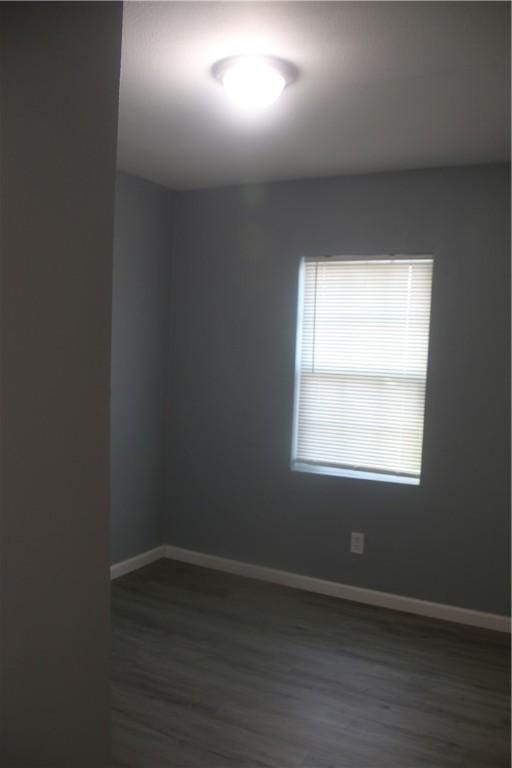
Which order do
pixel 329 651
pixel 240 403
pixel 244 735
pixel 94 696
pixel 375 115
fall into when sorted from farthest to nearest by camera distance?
pixel 240 403
pixel 329 651
pixel 375 115
pixel 244 735
pixel 94 696

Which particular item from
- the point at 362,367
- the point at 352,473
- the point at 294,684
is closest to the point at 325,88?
the point at 362,367

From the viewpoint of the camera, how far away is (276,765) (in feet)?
7.64

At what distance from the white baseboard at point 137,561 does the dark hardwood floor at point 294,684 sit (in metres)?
0.14

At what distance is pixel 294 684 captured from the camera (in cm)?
292

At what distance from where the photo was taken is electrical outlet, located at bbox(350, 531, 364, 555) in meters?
3.93

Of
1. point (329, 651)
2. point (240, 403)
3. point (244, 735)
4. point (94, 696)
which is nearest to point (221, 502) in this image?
point (240, 403)

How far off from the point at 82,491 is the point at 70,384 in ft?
0.68

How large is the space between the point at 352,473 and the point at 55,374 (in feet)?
10.0

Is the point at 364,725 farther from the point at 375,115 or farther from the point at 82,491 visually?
the point at 375,115

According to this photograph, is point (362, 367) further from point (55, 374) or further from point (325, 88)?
point (55, 374)

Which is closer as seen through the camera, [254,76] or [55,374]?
[55,374]

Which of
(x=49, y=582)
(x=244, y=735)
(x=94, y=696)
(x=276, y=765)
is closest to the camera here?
(x=49, y=582)

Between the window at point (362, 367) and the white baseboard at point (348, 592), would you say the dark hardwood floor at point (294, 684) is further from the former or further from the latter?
the window at point (362, 367)

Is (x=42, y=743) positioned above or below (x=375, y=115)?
below
